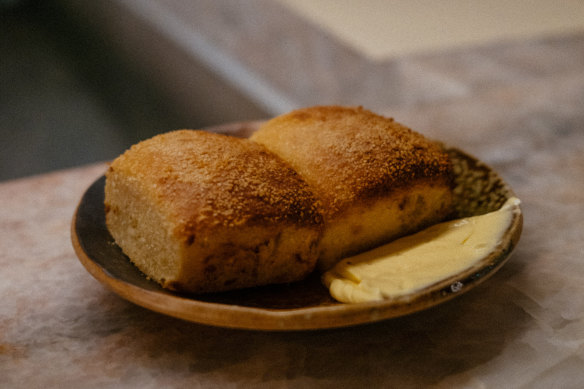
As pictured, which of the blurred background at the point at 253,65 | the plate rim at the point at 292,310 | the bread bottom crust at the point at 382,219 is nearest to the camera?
the plate rim at the point at 292,310

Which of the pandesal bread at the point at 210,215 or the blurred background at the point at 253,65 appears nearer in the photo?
the pandesal bread at the point at 210,215

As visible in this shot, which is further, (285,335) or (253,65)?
(253,65)

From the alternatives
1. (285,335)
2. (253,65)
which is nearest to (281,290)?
(285,335)

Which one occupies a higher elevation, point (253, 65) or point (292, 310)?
point (292, 310)

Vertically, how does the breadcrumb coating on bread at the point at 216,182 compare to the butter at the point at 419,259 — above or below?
above

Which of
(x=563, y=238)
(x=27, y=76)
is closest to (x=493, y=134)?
(x=563, y=238)

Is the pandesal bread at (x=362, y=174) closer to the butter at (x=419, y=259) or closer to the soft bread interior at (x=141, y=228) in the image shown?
the butter at (x=419, y=259)

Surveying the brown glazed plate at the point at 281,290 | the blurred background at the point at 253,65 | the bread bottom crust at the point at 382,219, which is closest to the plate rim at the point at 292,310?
the brown glazed plate at the point at 281,290

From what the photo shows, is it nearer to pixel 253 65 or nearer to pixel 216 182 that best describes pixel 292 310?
pixel 216 182
